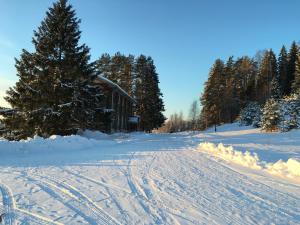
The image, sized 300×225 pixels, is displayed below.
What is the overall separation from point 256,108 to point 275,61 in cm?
2474

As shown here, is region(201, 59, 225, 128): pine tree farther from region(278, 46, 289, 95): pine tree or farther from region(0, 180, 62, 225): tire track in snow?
region(0, 180, 62, 225): tire track in snow

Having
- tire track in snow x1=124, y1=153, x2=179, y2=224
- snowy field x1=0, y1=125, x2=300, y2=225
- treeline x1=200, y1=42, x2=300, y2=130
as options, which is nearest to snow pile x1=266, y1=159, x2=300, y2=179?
snowy field x1=0, y1=125, x2=300, y2=225

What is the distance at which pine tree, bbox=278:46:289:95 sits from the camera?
A: 2261 inches

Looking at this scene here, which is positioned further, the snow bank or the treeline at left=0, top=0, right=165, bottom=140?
the treeline at left=0, top=0, right=165, bottom=140

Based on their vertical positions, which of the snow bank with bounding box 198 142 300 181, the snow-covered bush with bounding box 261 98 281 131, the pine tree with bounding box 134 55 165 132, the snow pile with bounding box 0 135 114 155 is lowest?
the snow bank with bounding box 198 142 300 181

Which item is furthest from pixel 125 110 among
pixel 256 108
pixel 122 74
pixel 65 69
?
pixel 65 69

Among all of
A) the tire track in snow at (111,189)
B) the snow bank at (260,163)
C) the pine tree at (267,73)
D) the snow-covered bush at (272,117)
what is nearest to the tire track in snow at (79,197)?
the tire track in snow at (111,189)

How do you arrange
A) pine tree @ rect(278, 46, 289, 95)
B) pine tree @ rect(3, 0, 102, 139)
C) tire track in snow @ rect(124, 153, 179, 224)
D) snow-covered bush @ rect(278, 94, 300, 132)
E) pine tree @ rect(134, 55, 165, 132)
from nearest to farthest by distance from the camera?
tire track in snow @ rect(124, 153, 179, 224) < pine tree @ rect(3, 0, 102, 139) < snow-covered bush @ rect(278, 94, 300, 132) < pine tree @ rect(134, 55, 165, 132) < pine tree @ rect(278, 46, 289, 95)

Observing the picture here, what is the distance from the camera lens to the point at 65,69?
2447 centimetres

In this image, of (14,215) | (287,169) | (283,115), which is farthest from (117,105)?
(14,215)

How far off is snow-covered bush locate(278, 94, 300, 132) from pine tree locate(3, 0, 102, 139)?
1761 centimetres

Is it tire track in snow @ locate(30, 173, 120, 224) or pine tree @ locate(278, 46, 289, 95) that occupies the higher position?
pine tree @ locate(278, 46, 289, 95)

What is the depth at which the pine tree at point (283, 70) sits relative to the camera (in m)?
57.4

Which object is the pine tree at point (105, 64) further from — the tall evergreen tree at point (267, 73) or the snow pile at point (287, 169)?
the snow pile at point (287, 169)
